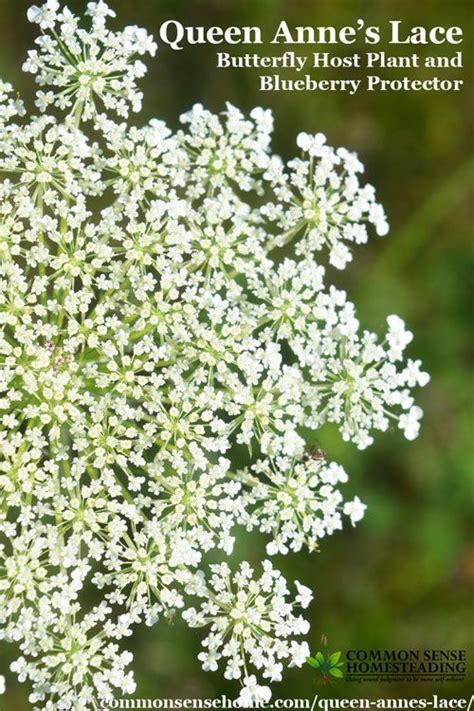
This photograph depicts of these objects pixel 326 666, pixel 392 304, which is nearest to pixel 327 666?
pixel 326 666

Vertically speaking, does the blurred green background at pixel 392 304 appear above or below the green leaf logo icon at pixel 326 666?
above

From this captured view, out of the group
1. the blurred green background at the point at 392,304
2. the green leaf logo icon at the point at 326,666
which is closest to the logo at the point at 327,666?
the green leaf logo icon at the point at 326,666

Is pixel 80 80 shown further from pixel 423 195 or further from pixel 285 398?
pixel 423 195

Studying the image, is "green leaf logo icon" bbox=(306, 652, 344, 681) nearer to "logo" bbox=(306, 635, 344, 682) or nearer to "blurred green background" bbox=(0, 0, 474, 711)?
"logo" bbox=(306, 635, 344, 682)

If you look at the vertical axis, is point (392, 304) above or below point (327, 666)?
above

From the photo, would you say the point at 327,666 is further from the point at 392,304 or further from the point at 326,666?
the point at 392,304

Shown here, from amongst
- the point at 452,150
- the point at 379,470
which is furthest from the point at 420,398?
the point at 452,150

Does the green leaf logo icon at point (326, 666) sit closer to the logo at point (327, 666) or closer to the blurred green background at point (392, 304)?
the logo at point (327, 666)

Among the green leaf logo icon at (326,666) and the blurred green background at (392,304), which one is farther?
the blurred green background at (392,304)

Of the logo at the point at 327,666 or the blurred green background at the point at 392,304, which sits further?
the blurred green background at the point at 392,304
